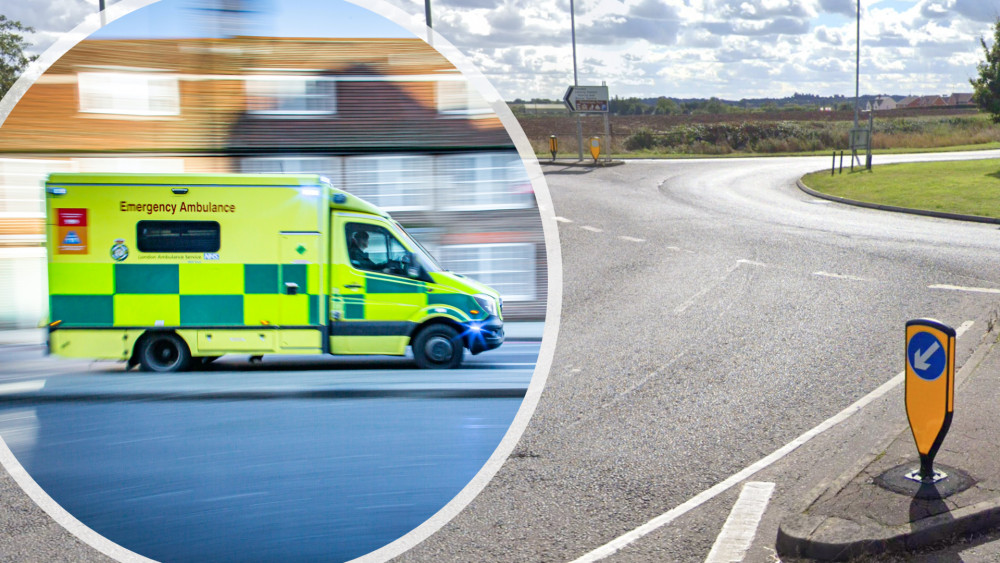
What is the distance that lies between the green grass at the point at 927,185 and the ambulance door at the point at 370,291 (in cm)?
2205

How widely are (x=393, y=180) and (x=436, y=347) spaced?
202mm

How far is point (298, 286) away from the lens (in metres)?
0.97

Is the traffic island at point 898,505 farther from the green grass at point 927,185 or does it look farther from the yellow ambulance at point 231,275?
the green grass at point 927,185

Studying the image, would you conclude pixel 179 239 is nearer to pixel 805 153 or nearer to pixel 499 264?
pixel 499 264

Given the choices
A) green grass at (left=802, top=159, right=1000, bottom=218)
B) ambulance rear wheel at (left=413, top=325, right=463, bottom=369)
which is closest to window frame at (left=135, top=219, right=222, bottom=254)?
ambulance rear wheel at (left=413, top=325, right=463, bottom=369)

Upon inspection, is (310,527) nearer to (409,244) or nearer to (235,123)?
(409,244)

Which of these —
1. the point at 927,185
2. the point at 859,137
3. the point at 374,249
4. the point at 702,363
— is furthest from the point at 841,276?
the point at 859,137

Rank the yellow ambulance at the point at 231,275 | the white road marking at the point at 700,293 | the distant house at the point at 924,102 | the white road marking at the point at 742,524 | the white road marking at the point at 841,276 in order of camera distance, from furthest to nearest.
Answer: the distant house at the point at 924,102 → the white road marking at the point at 841,276 → the white road marking at the point at 700,293 → the white road marking at the point at 742,524 → the yellow ambulance at the point at 231,275

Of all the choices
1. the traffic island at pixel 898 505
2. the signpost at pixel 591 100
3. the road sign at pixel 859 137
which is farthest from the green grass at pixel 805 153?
the traffic island at pixel 898 505

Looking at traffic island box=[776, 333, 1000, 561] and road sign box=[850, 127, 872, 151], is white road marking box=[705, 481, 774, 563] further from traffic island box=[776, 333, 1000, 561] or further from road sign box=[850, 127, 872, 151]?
road sign box=[850, 127, 872, 151]

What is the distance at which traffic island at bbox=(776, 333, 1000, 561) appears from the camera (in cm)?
464

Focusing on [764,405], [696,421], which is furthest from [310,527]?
[764,405]

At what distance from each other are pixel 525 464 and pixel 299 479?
512cm

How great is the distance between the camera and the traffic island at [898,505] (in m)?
4.64
